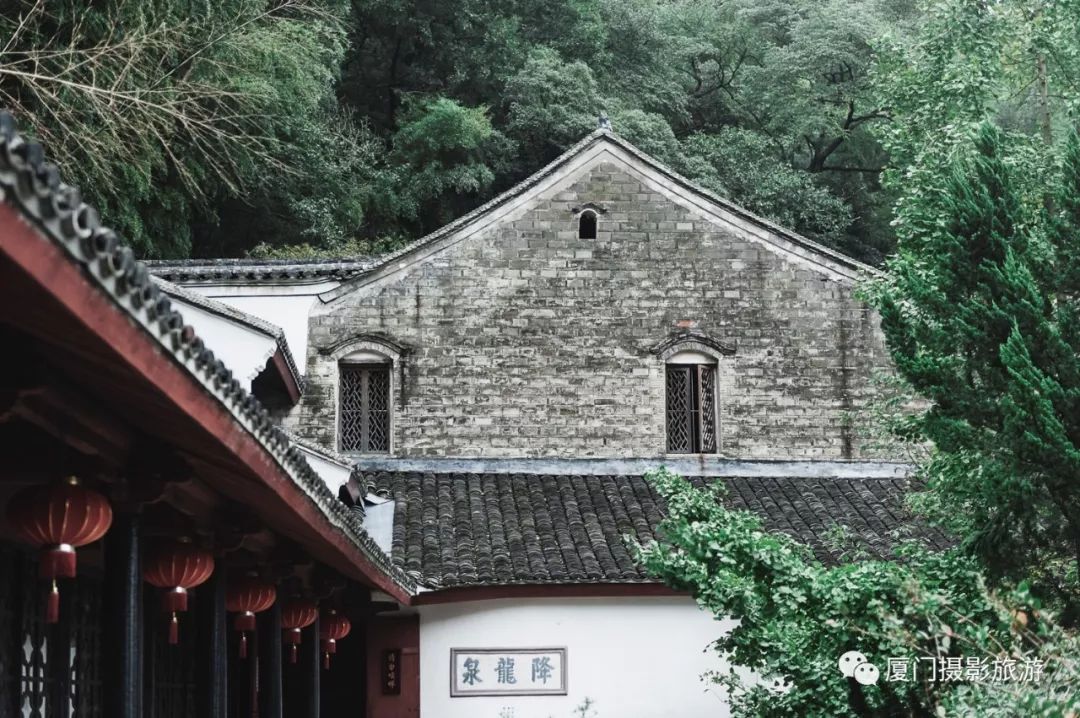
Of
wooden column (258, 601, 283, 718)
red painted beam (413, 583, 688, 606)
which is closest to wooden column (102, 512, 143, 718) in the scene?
wooden column (258, 601, 283, 718)

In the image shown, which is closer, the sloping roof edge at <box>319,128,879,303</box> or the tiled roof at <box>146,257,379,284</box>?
the tiled roof at <box>146,257,379,284</box>

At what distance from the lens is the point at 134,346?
3.98 metres

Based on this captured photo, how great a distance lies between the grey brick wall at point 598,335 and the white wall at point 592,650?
288 centimetres

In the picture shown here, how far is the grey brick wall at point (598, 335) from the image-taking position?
1694 centimetres

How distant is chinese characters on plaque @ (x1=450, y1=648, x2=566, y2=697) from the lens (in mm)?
14250

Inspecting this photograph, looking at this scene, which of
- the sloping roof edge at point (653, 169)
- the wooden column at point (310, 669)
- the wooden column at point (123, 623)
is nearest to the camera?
the wooden column at point (123, 623)

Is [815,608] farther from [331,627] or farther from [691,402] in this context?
[691,402]

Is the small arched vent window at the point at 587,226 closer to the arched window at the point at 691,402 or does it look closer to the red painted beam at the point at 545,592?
the arched window at the point at 691,402

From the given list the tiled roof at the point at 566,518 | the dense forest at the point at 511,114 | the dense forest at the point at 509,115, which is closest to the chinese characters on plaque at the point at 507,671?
the tiled roof at the point at 566,518

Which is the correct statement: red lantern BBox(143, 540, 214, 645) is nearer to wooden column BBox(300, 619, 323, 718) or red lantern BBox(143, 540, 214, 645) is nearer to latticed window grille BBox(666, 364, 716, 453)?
wooden column BBox(300, 619, 323, 718)

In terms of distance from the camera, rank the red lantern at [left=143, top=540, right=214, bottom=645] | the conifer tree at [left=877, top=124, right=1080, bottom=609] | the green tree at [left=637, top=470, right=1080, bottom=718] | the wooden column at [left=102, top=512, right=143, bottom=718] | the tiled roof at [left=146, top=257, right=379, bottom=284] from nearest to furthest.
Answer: the wooden column at [left=102, top=512, right=143, bottom=718], the red lantern at [left=143, top=540, right=214, bottom=645], the green tree at [left=637, top=470, right=1080, bottom=718], the conifer tree at [left=877, top=124, right=1080, bottom=609], the tiled roof at [left=146, top=257, right=379, bottom=284]

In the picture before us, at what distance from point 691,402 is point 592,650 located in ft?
13.1

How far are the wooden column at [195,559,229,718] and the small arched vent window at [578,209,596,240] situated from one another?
33.1ft

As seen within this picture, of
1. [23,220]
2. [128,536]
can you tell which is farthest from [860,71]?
[23,220]
